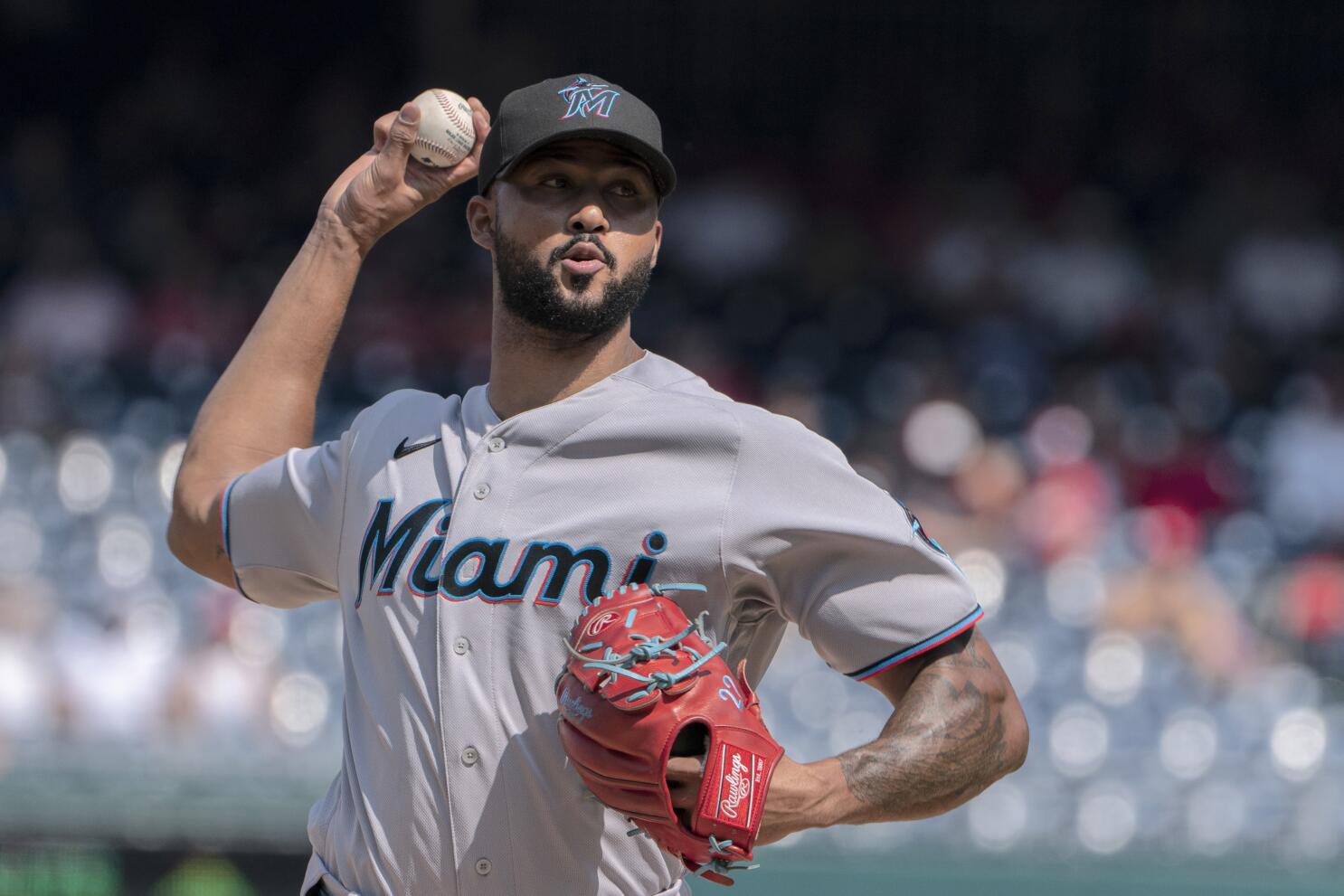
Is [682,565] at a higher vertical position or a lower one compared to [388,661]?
higher

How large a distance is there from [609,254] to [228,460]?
2.23 ft

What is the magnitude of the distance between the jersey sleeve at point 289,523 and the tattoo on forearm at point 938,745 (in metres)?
0.77

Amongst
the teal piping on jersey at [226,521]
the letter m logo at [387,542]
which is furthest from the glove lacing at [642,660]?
the teal piping on jersey at [226,521]

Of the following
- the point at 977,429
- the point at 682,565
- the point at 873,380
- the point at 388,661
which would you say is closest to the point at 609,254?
the point at 682,565

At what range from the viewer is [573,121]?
1942 millimetres

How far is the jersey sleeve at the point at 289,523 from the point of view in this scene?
6.96 ft

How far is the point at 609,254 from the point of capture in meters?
1.98

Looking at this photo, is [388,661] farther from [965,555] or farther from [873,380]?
[873,380]

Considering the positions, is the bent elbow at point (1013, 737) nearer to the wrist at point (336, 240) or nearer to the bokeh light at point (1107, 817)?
the wrist at point (336, 240)

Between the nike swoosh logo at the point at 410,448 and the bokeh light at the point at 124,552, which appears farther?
the bokeh light at the point at 124,552

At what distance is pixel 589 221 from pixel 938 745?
2.41ft

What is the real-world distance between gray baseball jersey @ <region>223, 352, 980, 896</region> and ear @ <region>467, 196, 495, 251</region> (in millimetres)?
256

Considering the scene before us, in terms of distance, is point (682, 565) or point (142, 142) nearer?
point (682, 565)

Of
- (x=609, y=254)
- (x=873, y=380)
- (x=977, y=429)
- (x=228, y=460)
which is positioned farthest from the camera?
(x=873, y=380)
